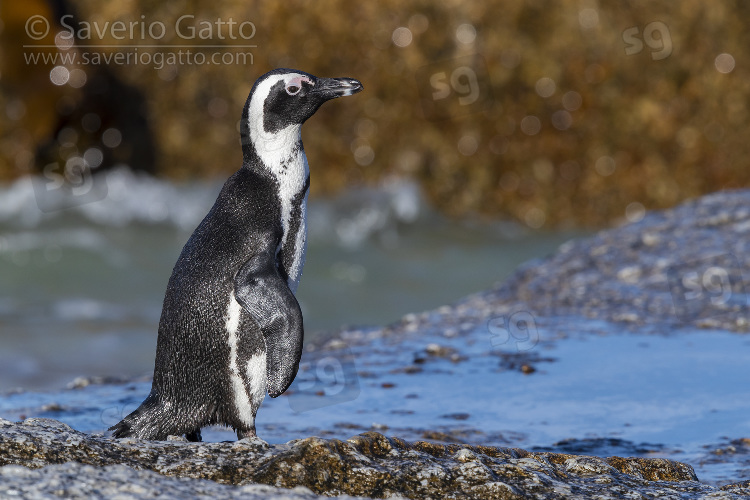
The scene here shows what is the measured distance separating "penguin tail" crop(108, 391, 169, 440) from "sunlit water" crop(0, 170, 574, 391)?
6.21 m

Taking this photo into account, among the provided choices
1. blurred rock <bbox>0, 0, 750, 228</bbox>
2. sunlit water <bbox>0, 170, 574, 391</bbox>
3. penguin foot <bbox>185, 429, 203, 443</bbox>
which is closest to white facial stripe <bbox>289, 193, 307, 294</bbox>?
penguin foot <bbox>185, 429, 203, 443</bbox>

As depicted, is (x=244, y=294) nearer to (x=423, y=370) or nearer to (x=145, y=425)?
(x=145, y=425)

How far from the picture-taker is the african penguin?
137 inches

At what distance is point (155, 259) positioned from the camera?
43.2 feet

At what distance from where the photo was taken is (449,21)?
13.6 metres

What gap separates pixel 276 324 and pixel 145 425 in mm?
628

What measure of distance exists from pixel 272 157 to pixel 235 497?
4.70 ft

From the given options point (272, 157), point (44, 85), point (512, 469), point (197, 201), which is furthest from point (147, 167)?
point (512, 469)

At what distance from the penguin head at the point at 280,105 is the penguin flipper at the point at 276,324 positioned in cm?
59

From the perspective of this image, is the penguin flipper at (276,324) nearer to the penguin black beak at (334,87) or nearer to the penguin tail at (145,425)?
the penguin tail at (145,425)

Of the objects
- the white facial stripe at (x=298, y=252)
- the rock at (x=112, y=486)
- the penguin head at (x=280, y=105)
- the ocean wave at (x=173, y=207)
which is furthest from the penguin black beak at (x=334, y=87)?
the ocean wave at (x=173, y=207)

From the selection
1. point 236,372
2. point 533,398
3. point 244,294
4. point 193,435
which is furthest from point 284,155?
point 533,398

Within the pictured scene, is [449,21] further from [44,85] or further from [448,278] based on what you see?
[44,85]

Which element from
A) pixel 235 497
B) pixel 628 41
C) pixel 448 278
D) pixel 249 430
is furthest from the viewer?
pixel 628 41
